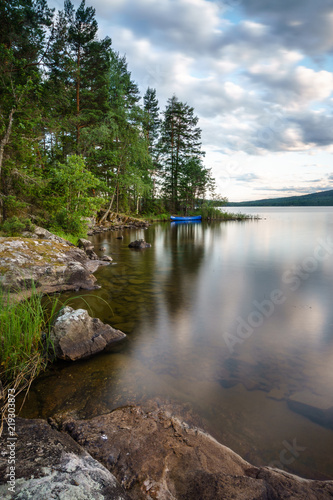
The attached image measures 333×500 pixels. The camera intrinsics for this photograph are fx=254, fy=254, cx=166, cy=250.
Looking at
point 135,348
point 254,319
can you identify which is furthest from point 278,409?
point 254,319

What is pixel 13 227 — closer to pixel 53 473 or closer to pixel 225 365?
pixel 225 365

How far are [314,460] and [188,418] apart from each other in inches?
49.3

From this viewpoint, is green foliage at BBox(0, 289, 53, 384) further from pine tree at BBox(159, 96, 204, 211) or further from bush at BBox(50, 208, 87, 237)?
pine tree at BBox(159, 96, 204, 211)

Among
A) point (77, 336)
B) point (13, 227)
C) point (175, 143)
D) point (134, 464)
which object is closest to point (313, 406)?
point (134, 464)

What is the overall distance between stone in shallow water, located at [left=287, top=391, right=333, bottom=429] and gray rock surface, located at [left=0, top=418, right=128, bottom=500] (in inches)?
92.8

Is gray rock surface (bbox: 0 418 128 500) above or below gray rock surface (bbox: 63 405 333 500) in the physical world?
above

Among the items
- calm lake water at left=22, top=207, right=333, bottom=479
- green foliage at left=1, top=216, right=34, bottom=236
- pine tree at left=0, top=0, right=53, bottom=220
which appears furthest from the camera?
pine tree at left=0, top=0, right=53, bottom=220

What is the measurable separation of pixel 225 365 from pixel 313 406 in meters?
1.25

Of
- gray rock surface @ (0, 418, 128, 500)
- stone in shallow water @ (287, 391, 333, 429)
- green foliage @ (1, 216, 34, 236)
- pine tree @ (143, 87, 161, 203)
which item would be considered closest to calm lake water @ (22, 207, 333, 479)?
stone in shallow water @ (287, 391, 333, 429)

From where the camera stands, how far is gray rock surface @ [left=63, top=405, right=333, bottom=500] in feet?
5.91

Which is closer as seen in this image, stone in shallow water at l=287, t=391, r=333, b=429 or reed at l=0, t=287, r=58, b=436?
stone in shallow water at l=287, t=391, r=333, b=429

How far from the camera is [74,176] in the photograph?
557 inches

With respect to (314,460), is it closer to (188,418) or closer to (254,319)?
(188,418)

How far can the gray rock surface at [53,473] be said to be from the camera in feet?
4.76
